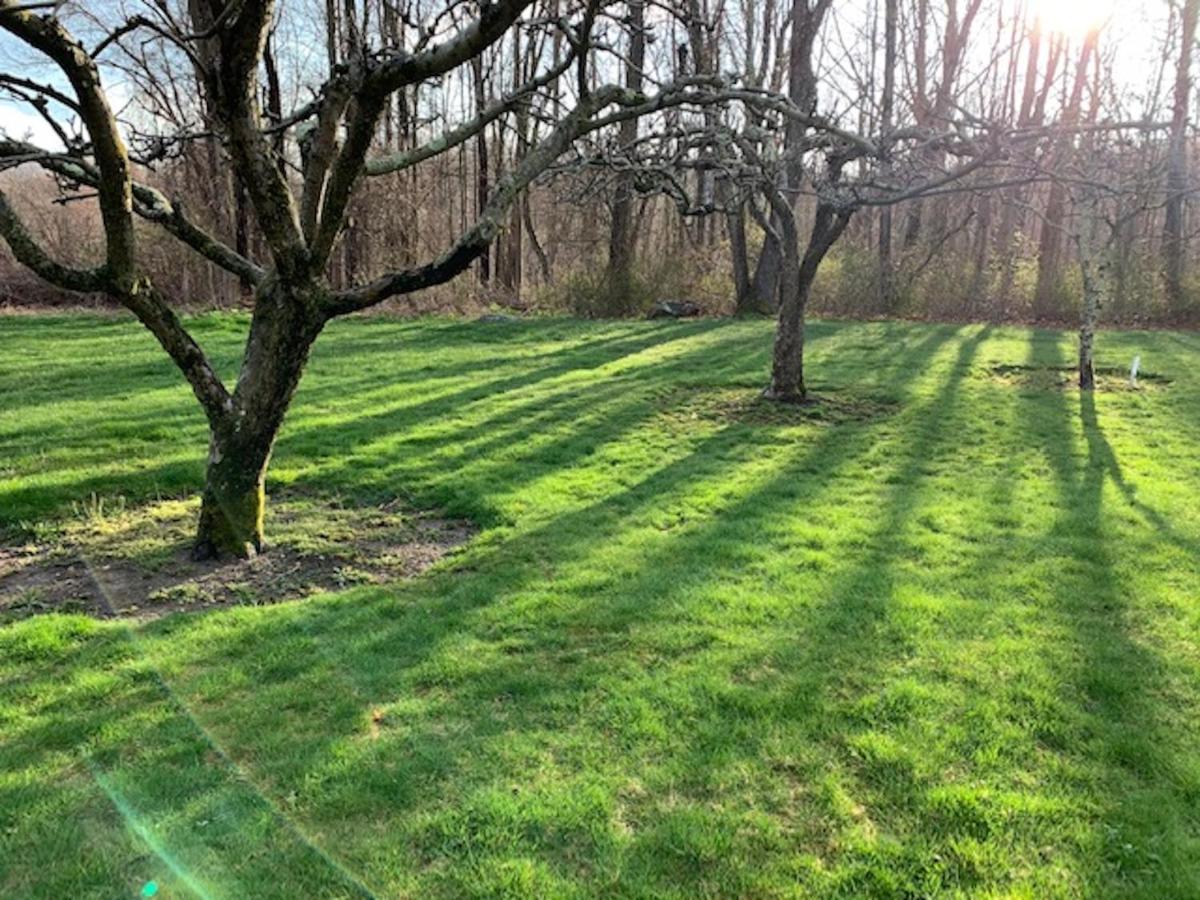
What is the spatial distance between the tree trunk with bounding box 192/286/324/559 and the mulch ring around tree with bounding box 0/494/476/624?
0.53ft

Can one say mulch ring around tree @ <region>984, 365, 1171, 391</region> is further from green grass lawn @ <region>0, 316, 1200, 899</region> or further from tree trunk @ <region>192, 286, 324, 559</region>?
tree trunk @ <region>192, 286, 324, 559</region>

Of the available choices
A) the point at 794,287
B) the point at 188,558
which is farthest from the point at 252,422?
the point at 794,287

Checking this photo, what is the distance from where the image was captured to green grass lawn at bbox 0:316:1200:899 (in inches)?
97.0

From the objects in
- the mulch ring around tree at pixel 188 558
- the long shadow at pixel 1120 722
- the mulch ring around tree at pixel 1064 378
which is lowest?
the long shadow at pixel 1120 722

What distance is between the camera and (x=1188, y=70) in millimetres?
16734

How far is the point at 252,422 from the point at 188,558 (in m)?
0.88

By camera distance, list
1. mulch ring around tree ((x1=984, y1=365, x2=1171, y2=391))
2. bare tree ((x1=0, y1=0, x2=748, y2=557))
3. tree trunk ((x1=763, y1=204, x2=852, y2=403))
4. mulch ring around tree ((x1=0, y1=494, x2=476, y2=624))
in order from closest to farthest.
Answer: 1. bare tree ((x1=0, y1=0, x2=748, y2=557))
2. mulch ring around tree ((x1=0, y1=494, x2=476, y2=624))
3. tree trunk ((x1=763, y1=204, x2=852, y2=403))
4. mulch ring around tree ((x1=984, y1=365, x2=1171, y2=391))

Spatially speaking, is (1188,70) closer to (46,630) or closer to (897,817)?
(897,817)

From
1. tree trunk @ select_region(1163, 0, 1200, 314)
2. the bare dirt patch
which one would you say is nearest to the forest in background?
→ tree trunk @ select_region(1163, 0, 1200, 314)

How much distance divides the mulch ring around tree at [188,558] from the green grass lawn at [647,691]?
22cm

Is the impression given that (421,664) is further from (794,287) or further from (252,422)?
(794,287)

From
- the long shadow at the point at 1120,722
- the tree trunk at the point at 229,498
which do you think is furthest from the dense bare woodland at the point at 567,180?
the long shadow at the point at 1120,722

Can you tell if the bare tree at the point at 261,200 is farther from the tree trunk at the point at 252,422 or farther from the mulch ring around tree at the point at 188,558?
the mulch ring around tree at the point at 188,558

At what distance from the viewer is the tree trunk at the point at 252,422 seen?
4473 millimetres
